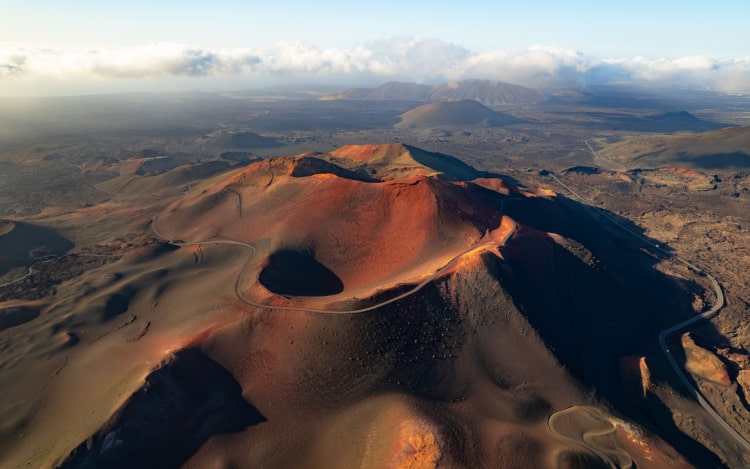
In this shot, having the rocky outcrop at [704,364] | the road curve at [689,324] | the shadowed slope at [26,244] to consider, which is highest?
the shadowed slope at [26,244]

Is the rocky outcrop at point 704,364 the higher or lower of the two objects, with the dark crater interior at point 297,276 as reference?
lower

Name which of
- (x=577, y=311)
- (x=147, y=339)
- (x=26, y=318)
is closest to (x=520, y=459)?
(x=577, y=311)

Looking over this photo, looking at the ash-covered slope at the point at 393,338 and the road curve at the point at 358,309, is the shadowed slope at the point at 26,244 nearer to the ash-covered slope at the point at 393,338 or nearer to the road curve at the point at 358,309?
the ash-covered slope at the point at 393,338

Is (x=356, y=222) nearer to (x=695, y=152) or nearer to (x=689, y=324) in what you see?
(x=689, y=324)

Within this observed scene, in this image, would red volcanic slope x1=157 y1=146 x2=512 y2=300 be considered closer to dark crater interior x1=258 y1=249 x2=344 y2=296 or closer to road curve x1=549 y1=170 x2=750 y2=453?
dark crater interior x1=258 y1=249 x2=344 y2=296

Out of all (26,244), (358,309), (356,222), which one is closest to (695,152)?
(356,222)

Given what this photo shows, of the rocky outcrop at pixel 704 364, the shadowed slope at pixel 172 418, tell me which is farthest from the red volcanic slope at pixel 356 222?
the rocky outcrop at pixel 704 364

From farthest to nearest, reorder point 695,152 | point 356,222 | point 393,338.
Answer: point 695,152, point 356,222, point 393,338

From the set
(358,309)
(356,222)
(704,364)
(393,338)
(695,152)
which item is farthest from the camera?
(695,152)

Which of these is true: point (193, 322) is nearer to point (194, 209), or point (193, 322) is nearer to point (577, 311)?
point (194, 209)
